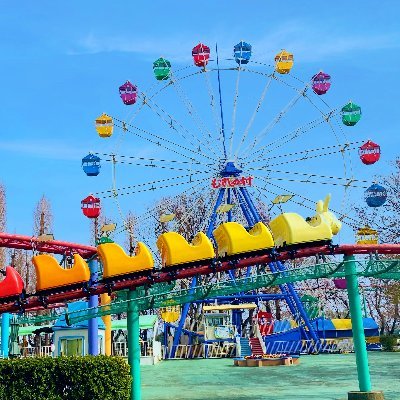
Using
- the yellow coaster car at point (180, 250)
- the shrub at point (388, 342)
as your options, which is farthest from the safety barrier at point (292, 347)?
the yellow coaster car at point (180, 250)

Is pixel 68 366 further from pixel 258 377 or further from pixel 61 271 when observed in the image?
pixel 258 377

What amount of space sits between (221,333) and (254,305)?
2660mm

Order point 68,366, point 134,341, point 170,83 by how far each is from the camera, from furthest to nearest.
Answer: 1. point 170,83
2. point 134,341
3. point 68,366

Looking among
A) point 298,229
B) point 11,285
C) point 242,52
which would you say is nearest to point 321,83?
point 242,52

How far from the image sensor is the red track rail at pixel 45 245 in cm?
2109

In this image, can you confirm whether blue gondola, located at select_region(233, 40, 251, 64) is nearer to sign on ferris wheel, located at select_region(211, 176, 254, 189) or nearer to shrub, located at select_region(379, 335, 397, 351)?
sign on ferris wheel, located at select_region(211, 176, 254, 189)

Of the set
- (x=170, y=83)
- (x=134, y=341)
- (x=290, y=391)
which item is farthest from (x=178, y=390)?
(x=170, y=83)

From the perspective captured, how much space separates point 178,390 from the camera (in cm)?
1634

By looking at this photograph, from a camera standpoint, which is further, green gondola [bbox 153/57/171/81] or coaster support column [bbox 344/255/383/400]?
green gondola [bbox 153/57/171/81]

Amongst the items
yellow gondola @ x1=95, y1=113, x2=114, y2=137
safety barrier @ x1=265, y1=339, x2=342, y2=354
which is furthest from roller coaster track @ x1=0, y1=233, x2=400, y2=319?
safety barrier @ x1=265, y1=339, x2=342, y2=354

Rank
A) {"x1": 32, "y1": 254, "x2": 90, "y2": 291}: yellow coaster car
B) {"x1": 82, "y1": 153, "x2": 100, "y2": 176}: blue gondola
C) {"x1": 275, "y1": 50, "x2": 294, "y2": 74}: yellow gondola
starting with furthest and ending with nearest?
{"x1": 275, "y1": 50, "x2": 294, "y2": 74}: yellow gondola, {"x1": 82, "y1": 153, "x2": 100, "y2": 176}: blue gondola, {"x1": 32, "y1": 254, "x2": 90, "y2": 291}: yellow coaster car

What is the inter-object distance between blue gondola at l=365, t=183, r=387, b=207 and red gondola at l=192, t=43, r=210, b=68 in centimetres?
1076

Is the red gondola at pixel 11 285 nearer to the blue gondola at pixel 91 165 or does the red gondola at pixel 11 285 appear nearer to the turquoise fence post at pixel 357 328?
the turquoise fence post at pixel 357 328

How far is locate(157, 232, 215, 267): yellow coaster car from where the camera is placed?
12.5 meters
